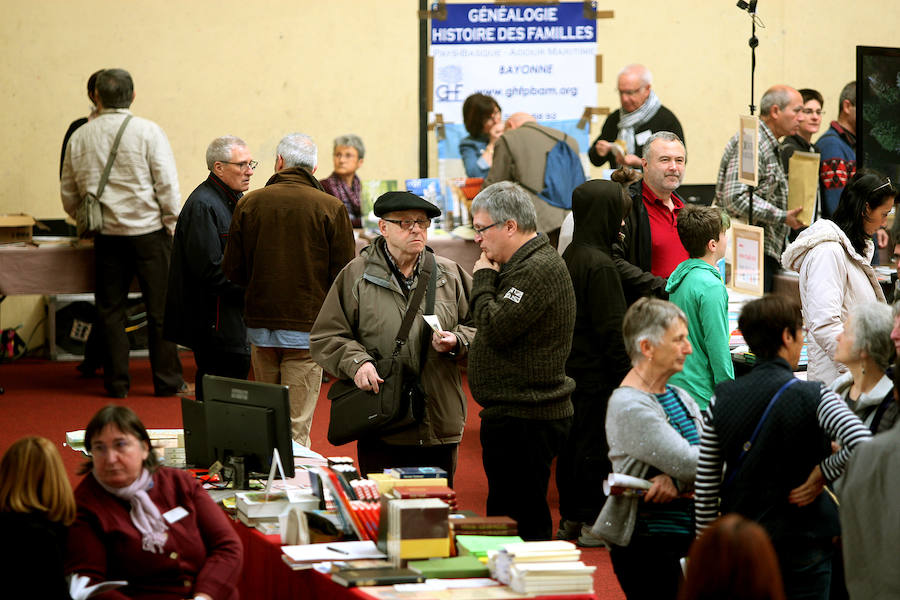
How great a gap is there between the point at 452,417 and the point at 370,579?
132 centimetres

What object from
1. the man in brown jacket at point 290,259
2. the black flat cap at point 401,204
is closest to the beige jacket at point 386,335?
the black flat cap at point 401,204

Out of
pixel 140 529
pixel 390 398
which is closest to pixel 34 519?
pixel 140 529

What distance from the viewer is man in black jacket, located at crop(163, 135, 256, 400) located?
573cm

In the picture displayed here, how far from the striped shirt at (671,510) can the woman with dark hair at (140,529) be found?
108 centimetres

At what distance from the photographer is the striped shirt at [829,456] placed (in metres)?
2.89

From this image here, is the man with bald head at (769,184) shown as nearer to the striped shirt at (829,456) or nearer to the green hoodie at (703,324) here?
the green hoodie at (703,324)

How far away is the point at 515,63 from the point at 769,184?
127 inches

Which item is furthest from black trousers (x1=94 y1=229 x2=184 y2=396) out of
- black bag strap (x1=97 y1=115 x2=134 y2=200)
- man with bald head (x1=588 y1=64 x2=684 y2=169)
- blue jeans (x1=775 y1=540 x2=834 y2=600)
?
blue jeans (x1=775 y1=540 x2=834 y2=600)

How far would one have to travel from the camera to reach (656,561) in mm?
3258

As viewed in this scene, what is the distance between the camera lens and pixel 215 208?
576 cm

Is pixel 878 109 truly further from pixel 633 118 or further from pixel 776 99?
pixel 633 118

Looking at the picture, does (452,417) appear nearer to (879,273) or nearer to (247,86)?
(879,273)

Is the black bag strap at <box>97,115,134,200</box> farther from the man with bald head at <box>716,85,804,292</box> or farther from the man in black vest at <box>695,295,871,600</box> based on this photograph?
the man in black vest at <box>695,295,871,600</box>

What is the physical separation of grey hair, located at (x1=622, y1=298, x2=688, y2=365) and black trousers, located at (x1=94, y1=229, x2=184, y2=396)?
467 centimetres
